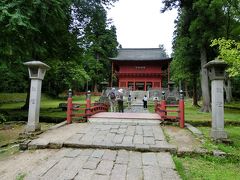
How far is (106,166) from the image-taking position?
13.1 ft

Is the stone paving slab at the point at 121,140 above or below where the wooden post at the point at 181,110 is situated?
below

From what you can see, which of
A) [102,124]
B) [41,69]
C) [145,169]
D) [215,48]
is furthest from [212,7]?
[145,169]

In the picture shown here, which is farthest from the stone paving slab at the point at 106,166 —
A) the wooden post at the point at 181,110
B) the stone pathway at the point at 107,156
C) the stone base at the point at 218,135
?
the wooden post at the point at 181,110

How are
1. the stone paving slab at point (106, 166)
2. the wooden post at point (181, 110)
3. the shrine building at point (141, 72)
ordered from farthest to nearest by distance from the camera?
the shrine building at point (141, 72)
the wooden post at point (181, 110)
the stone paving slab at point (106, 166)

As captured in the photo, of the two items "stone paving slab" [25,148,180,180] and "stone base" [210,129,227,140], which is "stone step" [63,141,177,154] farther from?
"stone base" [210,129,227,140]

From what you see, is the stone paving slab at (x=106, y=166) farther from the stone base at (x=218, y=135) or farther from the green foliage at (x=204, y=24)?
the green foliage at (x=204, y=24)

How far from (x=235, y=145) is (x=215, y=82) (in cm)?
169

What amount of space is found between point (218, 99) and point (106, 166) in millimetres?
3597

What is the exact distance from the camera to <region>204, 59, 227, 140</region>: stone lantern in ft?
18.9

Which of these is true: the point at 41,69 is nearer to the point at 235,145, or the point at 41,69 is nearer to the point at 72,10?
the point at 235,145

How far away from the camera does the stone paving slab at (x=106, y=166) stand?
11.8 feet

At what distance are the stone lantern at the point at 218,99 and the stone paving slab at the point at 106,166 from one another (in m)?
1.85

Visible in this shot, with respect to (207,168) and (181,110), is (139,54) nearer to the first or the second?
(181,110)

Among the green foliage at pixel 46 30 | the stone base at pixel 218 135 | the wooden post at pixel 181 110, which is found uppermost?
the green foliage at pixel 46 30
